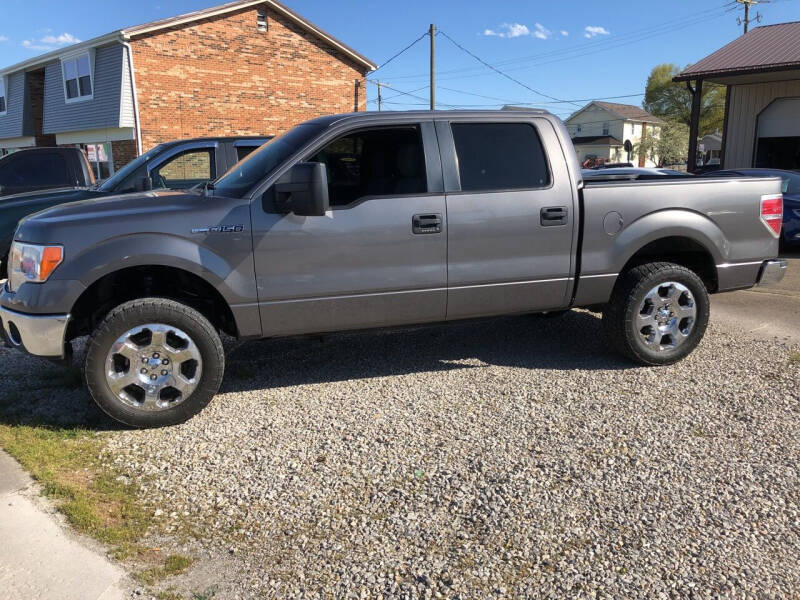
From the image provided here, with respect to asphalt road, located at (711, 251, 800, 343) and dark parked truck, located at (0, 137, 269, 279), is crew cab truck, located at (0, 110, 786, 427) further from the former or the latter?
dark parked truck, located at (0, 137, 269, 279)

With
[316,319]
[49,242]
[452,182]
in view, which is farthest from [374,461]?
[49,242]

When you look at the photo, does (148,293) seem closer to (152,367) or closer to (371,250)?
(152,367)

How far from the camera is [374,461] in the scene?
12.1 feet

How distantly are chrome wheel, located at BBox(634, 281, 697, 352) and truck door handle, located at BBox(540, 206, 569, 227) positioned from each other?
3.18ft

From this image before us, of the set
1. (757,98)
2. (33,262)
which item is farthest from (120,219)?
(757,98)

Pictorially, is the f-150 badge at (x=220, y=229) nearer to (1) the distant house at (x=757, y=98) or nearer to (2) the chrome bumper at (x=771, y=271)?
(2) the chrome bumper at (x=771, y=271)

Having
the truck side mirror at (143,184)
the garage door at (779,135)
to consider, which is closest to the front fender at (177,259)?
the truck side mirror at (143,184)

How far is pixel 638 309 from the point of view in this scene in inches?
199

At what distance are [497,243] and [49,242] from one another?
2.86 metres

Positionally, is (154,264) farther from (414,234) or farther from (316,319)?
(414,234)

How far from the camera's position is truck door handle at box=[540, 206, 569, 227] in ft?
15.5

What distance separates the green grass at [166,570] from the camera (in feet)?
8.84

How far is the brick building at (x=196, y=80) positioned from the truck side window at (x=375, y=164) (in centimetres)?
1964

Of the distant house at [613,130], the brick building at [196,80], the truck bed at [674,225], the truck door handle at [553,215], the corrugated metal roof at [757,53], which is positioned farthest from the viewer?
the distant house at [613,130]
